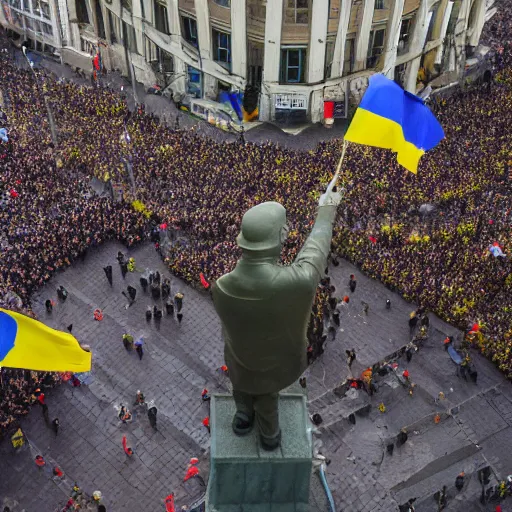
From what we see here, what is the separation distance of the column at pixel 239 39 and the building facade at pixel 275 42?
5cm

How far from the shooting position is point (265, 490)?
1016 cm

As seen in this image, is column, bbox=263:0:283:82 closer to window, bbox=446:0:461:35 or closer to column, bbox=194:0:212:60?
column, bbox=194:0:212:60

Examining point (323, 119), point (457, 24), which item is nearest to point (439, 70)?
point (457, 24)

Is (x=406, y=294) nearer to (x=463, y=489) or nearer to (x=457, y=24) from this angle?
(x=463, y=489)

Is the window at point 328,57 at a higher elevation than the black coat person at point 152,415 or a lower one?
higher

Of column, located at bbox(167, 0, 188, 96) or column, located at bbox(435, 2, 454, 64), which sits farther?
column, located at bbox(435, 2, 454, 64)

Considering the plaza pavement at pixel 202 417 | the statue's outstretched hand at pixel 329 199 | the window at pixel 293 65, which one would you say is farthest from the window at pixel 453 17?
the statue's outstretched hand at pixel 329 199

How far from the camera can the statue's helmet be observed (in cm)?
784

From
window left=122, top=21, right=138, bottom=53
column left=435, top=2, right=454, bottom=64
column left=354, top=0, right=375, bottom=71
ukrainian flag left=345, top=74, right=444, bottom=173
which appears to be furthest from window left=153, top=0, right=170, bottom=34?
ukrainian flag left=345, top=74, right=444, bottom=173

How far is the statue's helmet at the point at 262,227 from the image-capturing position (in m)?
7.84

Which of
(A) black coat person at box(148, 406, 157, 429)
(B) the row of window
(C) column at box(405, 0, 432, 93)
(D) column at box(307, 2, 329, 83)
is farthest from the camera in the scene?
(C) column at box(405, 0, 432, 93)

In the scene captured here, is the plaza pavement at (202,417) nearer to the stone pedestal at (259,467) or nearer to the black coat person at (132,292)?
the black coat person at (132,292)

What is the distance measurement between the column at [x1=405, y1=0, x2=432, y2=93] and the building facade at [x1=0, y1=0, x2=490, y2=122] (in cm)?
5

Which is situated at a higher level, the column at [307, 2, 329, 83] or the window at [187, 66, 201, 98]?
the column at [307, 2, 329, 83]
